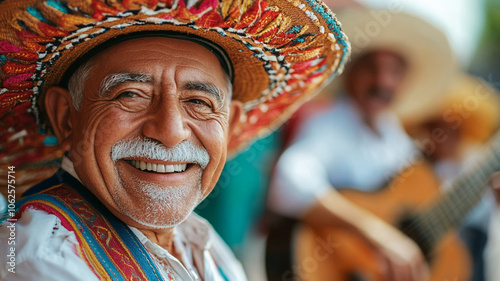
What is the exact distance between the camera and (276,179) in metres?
3.40

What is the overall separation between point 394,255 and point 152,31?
95.8 inches

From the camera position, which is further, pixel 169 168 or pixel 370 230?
pixel 370 230

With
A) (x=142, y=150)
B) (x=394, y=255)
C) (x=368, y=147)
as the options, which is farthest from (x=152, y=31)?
(x=368, y=147)

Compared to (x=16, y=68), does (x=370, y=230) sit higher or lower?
lower

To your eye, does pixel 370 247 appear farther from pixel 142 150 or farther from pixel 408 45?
pixel 142 150

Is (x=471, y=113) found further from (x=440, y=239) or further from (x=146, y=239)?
(x=146, y=239)

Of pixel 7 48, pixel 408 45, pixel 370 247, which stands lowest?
pixel 370 247

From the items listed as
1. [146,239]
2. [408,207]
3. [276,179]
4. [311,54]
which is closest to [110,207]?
[146,239]

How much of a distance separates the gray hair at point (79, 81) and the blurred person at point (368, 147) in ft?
6.46

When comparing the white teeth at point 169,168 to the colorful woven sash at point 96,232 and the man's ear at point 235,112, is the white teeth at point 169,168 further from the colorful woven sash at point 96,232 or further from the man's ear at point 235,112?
the man's ear at point 235,112

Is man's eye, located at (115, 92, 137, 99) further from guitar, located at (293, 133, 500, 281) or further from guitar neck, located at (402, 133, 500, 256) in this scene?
guitar neck, located at (402, 133, 500, 256)

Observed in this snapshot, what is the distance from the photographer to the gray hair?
1.52 m

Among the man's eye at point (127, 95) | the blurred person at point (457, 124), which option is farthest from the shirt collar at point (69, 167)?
the blurred person at point (457, 124)

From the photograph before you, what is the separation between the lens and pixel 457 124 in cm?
455
